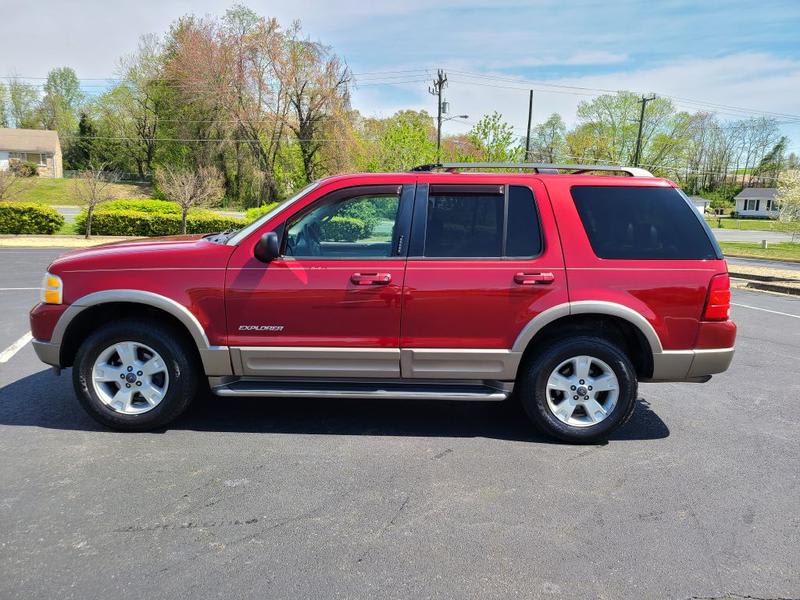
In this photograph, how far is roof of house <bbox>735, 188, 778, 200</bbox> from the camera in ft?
279

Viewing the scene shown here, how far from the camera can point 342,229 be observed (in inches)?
180

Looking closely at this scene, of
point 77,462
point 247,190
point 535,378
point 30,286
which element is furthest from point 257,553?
point 247,190

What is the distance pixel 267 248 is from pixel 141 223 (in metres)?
24.9

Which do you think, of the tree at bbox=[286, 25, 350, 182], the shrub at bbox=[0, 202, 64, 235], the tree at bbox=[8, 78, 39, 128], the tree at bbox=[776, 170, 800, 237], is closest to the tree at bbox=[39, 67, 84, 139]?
the tree at bbox=[8, 78, 39, 128]

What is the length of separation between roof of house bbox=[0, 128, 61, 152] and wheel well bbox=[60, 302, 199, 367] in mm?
78845

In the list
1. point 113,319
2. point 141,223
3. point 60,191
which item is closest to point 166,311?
point 113,319

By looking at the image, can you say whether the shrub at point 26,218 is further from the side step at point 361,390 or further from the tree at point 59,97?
the tree at point 59,97

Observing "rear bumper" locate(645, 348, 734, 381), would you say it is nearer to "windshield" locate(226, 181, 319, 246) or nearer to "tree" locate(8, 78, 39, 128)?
"windshield" locate(226, 181, 319, 246)

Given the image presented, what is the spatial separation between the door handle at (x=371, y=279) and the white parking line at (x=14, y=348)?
432 cm

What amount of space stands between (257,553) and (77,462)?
1711 mm

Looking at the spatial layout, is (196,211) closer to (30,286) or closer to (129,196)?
(30,286)

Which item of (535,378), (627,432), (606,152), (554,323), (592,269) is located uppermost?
(606,152)

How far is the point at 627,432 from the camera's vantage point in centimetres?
460

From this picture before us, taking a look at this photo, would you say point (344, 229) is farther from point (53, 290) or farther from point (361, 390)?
point (53, 290)
